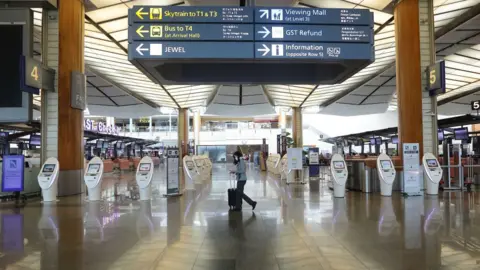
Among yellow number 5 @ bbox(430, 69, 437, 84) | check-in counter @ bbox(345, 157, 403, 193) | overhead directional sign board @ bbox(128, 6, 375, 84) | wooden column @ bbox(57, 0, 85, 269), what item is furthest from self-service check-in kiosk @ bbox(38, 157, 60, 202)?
yellow number 5 @ bbox(430, 69, 437, 84)

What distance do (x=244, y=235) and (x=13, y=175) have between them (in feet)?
27.3

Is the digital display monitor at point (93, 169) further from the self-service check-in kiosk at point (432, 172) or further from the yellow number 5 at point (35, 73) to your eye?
the self-service check-in kiosk at point (432, 172)

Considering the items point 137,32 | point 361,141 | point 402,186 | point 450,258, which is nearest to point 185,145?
point 361,141

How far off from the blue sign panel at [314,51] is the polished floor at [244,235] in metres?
3.25

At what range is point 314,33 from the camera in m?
7.88

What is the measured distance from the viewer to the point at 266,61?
25.7ft

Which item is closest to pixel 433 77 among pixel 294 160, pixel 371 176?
pixel 371 176

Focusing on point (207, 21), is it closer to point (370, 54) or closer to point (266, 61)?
point (266, 61)

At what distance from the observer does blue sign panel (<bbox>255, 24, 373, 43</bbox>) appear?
307 inches

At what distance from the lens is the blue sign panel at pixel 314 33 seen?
25.6 ft

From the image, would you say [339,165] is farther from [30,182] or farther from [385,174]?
[30,182]

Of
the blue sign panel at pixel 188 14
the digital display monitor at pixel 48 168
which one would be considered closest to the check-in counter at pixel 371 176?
the blue sign panel at pixel 188 14

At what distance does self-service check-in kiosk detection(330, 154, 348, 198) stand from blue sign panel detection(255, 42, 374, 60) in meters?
4.89

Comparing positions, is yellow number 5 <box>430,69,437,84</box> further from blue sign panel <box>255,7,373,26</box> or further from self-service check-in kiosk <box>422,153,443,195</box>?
blue sign panel <box>255,7,373,26</box>
